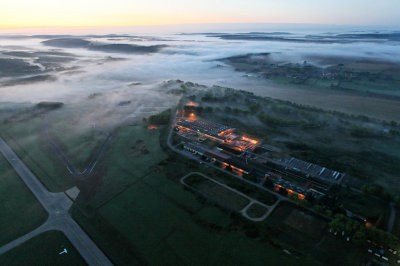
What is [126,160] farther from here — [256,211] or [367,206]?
[367,206]

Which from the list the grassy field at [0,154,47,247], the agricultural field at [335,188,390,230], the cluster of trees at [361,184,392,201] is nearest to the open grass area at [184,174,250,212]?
the agricultural field at [335,188,390,230]

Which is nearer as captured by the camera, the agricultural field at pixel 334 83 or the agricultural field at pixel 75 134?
the agricultural field at pixel 75 134

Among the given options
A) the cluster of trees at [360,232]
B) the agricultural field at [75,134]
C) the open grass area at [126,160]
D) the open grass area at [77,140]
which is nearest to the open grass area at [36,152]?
the agricultural field at [75,134]

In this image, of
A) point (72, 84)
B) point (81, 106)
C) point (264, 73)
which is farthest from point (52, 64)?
point (264, 73)

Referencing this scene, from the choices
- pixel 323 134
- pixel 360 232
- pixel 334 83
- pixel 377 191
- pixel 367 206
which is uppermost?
pixel 334 83

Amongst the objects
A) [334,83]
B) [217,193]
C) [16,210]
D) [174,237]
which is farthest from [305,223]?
[334,83]

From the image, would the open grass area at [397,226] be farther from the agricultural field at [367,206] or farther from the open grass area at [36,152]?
the open grass area at [36,152]
